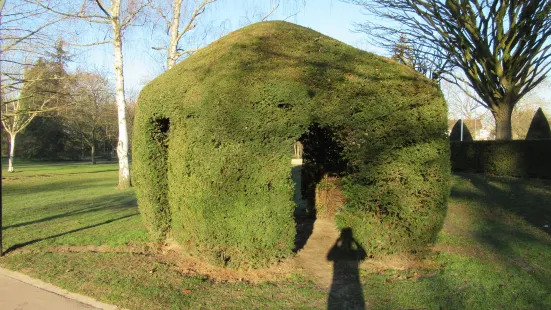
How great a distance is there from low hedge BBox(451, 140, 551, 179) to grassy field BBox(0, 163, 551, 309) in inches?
203

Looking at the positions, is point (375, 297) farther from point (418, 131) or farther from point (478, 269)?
point (418, 131)

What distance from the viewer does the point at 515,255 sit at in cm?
630

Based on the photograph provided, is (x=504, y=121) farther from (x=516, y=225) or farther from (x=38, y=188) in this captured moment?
(x=38, y=188)

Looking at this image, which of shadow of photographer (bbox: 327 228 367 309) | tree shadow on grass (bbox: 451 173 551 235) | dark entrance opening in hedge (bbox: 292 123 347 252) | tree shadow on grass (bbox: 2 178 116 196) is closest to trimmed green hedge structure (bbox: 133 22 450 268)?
shadow of photographer (bbox: 327 228 367 309)

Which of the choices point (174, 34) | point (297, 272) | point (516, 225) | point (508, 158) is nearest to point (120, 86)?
point (174, 34)

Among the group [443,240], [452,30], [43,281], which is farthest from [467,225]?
[452,30]

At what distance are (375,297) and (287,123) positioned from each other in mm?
2380

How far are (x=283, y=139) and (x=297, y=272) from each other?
1929mm

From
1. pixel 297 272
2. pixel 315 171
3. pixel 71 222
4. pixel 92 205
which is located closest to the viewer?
pixel 297 272

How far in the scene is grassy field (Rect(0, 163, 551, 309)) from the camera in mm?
4648

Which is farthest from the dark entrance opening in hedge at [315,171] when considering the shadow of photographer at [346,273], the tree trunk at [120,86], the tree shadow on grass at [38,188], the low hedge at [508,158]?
the tree shadow on grass at [38,188]

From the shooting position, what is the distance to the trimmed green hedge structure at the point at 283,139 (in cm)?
520

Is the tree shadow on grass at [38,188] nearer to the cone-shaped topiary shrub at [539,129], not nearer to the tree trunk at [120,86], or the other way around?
the tree trunk at [120,86]

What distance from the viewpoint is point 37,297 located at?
490 cm
